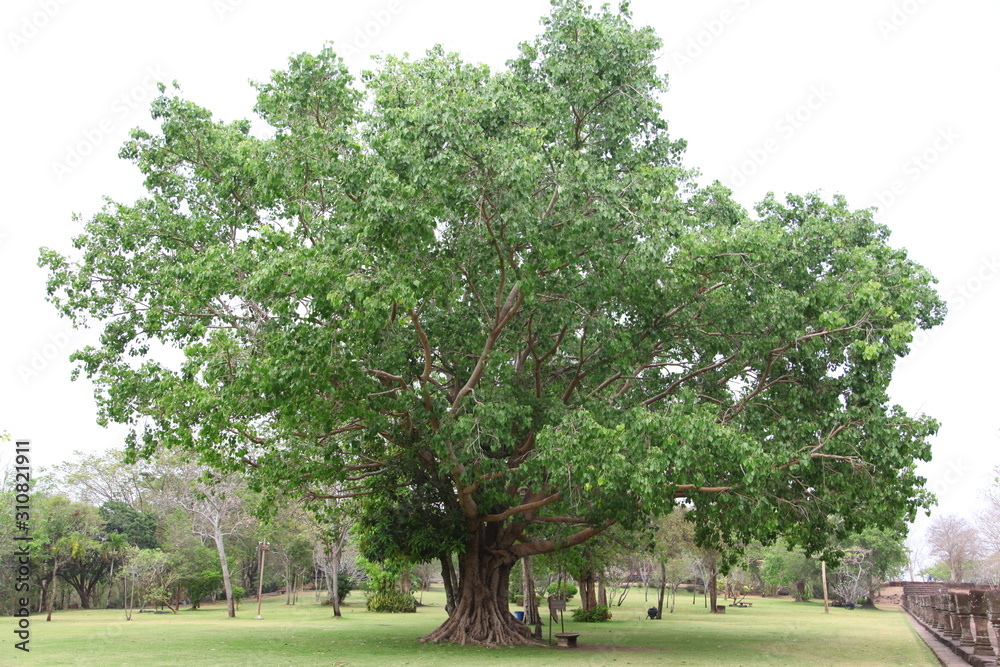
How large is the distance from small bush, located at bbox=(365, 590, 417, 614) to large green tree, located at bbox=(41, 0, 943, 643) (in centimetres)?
2143

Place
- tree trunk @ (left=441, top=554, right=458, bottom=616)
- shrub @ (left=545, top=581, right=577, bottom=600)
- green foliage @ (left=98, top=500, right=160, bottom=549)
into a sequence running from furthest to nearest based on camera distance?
green foliage @ (left=98, top=500, right=160, bottom=549)
shrub @ (left=545, top=581, right=577, bottom=600)
tree trunk @ (left=441, top=554, right=458, bottom=616)

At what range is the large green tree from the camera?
11688 mm

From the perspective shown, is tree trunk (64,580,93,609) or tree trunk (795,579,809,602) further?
tree trunk (795,579,809,602)

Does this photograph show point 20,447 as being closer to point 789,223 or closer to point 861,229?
point 789,223

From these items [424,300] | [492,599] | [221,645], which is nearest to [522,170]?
[424,300]

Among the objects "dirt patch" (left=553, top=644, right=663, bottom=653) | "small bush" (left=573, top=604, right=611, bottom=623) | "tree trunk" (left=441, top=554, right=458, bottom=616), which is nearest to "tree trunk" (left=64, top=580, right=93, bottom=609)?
"small bush" (left=573, top=604, right=611, bottom=623)

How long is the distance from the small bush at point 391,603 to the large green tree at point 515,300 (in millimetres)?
21428

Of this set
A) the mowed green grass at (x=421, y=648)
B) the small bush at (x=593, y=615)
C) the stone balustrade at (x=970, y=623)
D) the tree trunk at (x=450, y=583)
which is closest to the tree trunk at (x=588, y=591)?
the small bush at (x=593, y=615)

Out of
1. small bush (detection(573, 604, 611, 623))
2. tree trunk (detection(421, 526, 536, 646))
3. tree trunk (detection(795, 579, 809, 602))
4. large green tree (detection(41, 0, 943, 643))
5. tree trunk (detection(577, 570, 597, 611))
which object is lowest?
tree trunk (detection(795, 579, 809, 602))

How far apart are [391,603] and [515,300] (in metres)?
26.6

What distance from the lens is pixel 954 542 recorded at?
69375mm

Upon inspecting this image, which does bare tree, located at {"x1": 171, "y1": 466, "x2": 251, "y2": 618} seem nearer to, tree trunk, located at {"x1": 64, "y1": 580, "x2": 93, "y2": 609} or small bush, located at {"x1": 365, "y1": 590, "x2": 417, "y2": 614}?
small bush, located at {"x1": 365, "y1": 590, "x2": 417, "y2": 614}

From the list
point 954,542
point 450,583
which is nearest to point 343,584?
point 450,583

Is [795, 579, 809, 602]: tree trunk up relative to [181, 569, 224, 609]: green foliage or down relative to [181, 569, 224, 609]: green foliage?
down
